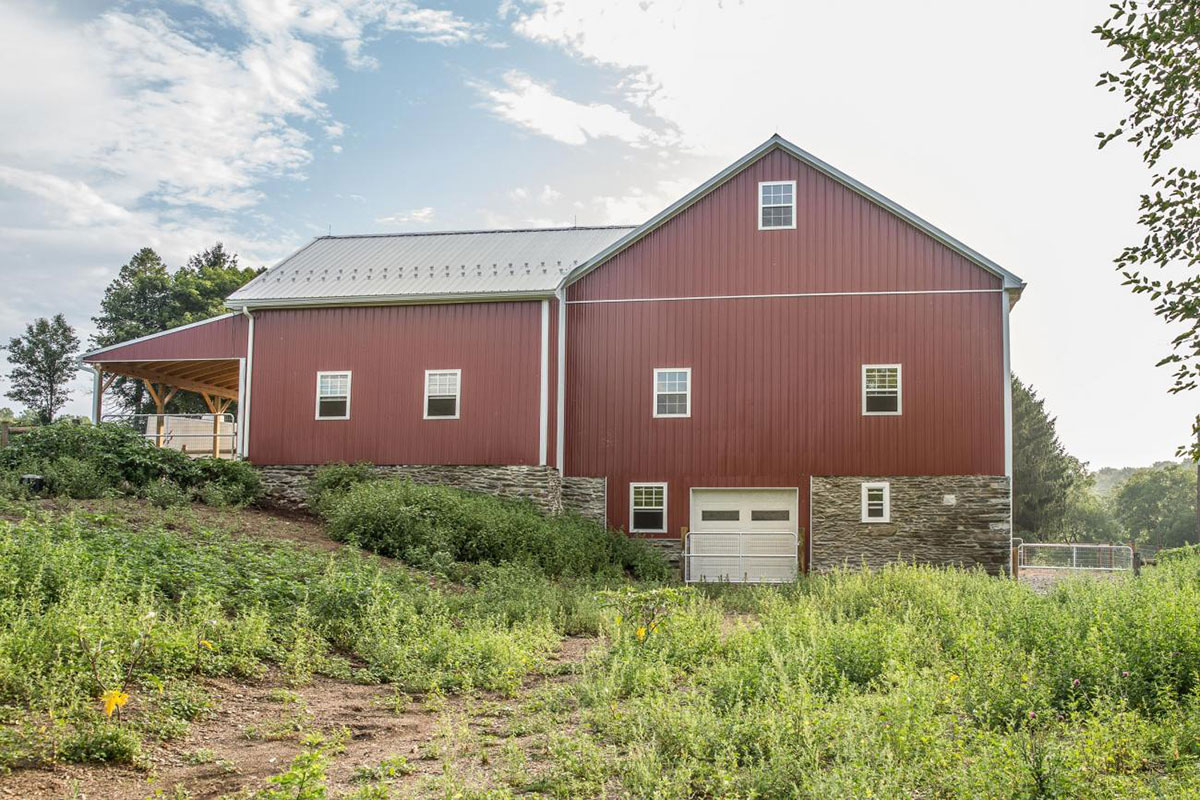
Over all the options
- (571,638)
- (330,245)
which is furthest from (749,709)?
(330,245)

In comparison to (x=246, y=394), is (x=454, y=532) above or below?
→ below

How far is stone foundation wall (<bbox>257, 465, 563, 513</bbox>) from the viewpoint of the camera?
65.5ft

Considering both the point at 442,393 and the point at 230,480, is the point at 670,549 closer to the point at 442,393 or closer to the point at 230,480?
the point at 442,393

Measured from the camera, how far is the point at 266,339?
856 inches

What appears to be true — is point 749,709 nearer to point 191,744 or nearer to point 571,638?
point 191,744

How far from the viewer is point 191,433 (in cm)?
2303

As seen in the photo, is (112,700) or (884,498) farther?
(884,498)

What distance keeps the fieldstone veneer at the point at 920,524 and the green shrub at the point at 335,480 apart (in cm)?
923

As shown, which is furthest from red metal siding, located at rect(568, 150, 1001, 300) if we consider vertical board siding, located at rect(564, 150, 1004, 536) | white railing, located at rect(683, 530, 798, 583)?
white railing, located at rect(683, 530, 798, 583)

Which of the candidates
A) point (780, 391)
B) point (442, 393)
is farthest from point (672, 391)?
point (442, 393)

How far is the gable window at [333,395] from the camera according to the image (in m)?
21.2

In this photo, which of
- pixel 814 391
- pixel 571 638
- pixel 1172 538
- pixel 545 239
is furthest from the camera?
pixel 1172 538

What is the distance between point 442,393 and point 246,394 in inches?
179

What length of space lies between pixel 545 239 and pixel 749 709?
1878 centimetres
